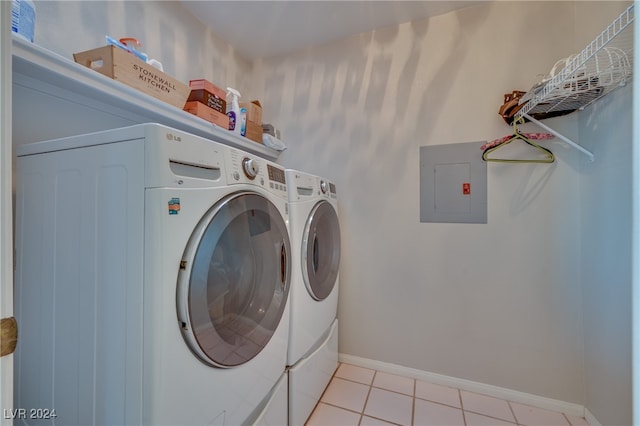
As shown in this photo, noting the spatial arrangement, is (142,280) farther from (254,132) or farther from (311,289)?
(254,132)

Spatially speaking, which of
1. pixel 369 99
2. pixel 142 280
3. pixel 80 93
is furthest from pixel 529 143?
pixel 80 93

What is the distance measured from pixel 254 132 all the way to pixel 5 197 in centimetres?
146

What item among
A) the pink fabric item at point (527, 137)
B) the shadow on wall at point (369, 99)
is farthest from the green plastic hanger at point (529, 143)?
the shadow on wall at point (369, 99)

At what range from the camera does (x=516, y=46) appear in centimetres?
154

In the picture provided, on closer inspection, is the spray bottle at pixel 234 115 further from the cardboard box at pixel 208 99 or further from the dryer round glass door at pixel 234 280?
the dryer round glass door at pixel 234 280

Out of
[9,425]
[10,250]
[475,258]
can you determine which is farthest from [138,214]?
[475,258]

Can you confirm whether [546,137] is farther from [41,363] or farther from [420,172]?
[41,363]

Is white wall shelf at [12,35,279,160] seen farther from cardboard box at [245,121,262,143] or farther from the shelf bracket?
the shelf bracket

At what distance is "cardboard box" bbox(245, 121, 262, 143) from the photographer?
175cm

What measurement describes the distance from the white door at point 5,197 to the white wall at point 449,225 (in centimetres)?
162

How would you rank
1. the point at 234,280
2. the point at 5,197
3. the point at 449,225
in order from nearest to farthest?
the point at 5,197, the point at 234,280, the point at 449,225

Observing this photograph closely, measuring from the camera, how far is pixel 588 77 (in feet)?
3.55

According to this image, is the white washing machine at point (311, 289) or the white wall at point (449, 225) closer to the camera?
the white washing machine at point (311, 289)

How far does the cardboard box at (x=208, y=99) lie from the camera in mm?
1409
